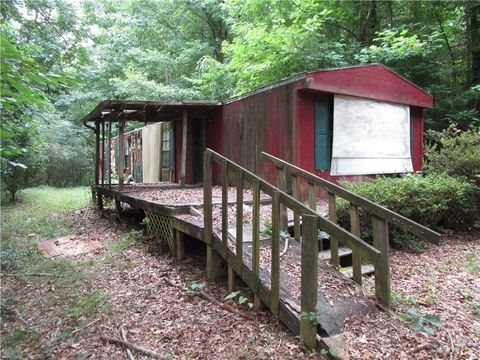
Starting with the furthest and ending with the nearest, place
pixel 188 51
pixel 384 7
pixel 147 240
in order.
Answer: pixel 188 51
pixel 384 7
pixel 147 240

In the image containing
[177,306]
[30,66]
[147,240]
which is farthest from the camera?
[147,240]

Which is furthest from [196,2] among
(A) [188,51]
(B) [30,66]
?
(B) [30,66]

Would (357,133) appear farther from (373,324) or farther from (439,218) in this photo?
(373,324)

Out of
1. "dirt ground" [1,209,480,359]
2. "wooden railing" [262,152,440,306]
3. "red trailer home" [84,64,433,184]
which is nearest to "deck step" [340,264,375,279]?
"wooden railing" [262,152,440,306]

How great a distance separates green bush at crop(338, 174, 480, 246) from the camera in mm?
5070

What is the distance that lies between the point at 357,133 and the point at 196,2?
14008 mm

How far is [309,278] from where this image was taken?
105 inches

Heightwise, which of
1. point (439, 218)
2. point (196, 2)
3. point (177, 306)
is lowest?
point (177, 306)

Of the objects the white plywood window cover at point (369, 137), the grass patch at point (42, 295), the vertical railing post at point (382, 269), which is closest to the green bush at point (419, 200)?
the white plywood window cover at point (369, 137)

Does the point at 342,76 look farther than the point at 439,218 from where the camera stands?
Yes

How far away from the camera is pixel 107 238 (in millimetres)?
6809

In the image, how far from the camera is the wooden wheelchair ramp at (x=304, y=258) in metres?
2.68

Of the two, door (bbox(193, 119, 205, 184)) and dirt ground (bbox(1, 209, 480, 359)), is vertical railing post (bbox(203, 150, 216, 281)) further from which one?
door (bbox(193, 119, 205, 184))

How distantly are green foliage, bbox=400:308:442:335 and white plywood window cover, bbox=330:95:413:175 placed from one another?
4257 millimetres
